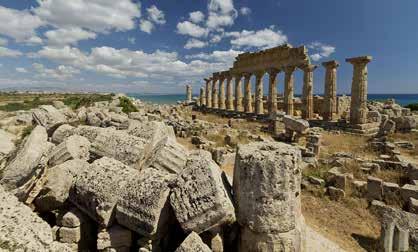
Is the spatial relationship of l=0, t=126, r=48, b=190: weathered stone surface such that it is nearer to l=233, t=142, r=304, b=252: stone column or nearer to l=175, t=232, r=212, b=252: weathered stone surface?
l=175, t=232, r=212, b=252: weathered stone surface

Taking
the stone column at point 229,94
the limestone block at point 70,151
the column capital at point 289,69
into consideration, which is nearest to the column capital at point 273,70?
the column capital at point 289,69

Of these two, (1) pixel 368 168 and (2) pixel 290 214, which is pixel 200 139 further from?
(2) pixel 290 214

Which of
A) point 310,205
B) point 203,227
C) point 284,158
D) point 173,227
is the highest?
point 284,158

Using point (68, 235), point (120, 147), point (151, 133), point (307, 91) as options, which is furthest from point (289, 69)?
point (68, 235)

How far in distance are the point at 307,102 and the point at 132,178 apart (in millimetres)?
23648

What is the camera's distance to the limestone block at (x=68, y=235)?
14.6ft

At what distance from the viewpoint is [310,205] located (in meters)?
7.83

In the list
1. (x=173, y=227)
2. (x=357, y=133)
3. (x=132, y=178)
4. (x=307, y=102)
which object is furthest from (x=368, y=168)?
(x=307, y=102)


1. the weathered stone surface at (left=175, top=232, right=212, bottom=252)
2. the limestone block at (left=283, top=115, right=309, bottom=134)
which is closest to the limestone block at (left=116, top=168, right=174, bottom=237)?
the weathered stone surface at (left=175, top=232, right=212, bottom=252)

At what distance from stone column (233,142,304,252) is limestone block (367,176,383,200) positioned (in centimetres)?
485

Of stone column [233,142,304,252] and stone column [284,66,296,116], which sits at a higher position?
stone column [284,66,296,116]

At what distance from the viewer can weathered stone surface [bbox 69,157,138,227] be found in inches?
176

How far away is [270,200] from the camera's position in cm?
422

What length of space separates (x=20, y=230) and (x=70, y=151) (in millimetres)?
2664
